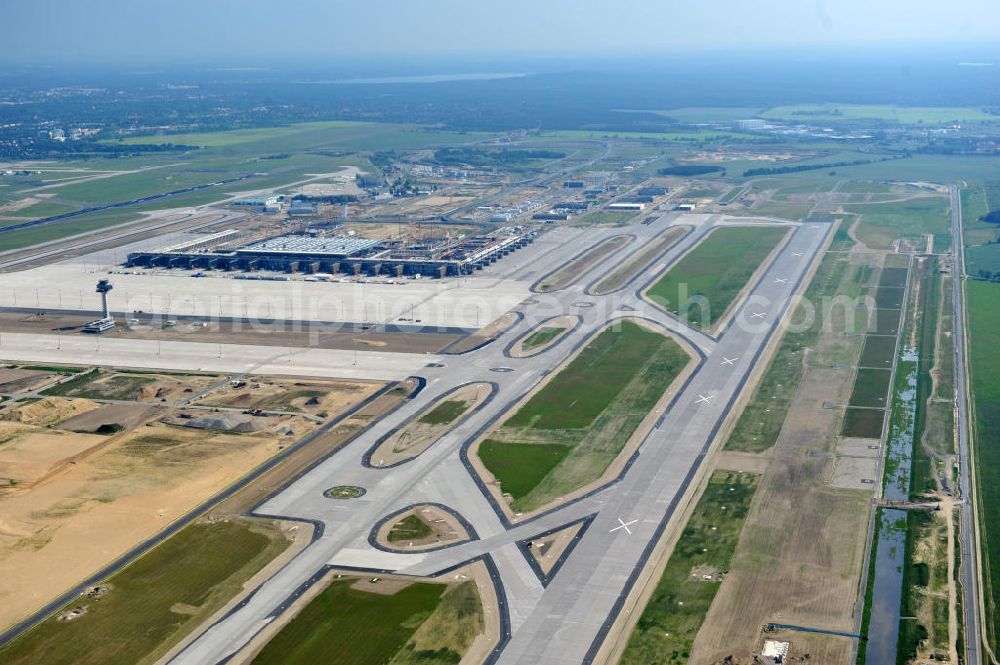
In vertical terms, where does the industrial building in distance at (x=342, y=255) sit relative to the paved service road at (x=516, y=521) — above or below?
above

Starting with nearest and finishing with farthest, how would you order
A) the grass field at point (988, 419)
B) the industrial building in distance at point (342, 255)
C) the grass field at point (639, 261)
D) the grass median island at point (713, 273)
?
the grass field at point (988, 419) → the grass median island at point (713, 273) → the grass field at point (639, 261) → the industrial building in distance at point (342, 255)

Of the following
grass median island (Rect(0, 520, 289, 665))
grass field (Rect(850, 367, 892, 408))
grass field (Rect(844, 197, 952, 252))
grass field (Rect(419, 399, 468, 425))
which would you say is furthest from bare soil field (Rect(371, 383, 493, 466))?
grass field (Rect(844, 197, 952, 252))

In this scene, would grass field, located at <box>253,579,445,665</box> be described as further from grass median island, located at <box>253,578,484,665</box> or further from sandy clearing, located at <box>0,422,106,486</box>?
sandy clearing, located at <box>0,422,106,486</box>

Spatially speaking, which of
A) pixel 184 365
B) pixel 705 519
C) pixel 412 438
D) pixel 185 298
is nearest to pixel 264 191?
pixel 185 298

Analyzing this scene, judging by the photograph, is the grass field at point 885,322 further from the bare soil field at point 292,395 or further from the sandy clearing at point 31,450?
the sandy clearing at point 31,450

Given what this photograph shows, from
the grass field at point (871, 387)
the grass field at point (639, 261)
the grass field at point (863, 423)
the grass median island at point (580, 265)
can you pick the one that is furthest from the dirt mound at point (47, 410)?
the grass field at point (871, 387)

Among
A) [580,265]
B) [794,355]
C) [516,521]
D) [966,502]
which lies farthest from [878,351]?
[516,521]
